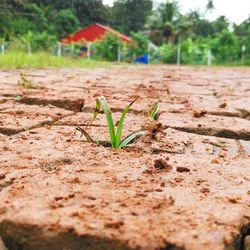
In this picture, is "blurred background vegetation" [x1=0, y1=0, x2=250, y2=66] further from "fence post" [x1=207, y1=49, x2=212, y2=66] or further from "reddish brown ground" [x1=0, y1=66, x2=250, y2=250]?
"reddish brown ground" [x1=0, y1=66, x2=250, y2=250]

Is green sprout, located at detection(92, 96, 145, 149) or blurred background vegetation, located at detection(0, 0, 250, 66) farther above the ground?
blurred background vegetation, located at detection(0, 0, 250, 66)

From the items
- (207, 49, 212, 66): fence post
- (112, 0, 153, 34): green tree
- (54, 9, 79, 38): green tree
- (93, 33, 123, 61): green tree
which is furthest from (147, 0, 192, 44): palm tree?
(93, 33, 123, 61): green tree

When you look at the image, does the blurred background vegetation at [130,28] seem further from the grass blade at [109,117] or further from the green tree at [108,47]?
the grass blade at [109,117]

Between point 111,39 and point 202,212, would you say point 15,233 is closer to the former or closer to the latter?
point 202,212

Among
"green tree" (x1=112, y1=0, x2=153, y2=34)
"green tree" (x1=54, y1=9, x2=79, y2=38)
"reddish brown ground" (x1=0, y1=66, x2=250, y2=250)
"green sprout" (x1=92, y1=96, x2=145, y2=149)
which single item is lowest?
"reddish brown ground" (x1=0, y1=66, x2=250, y2=250)

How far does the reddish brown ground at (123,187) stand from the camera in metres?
0.79

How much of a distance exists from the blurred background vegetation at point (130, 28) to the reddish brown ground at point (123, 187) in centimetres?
607

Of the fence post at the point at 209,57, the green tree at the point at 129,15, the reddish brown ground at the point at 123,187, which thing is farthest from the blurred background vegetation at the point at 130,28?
the reddish brown ground at the point at 123,187

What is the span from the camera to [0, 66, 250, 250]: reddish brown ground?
31.0 inches

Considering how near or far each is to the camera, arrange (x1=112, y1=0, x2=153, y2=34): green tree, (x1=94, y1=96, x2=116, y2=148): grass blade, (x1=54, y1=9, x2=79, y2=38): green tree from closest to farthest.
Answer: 1. (x1=94, y1=96, x2=116, y2=148): grass blade
2. (x1=54, y1=9, x2=79, y2=38): green tree
3. (x1=112, y1=0, x2=153, y2=34): green tree

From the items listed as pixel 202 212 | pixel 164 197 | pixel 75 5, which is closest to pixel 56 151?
pixel 164 197

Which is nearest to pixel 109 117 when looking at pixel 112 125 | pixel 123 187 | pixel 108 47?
pixel 112 125

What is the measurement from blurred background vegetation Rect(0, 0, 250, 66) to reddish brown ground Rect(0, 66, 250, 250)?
6065mm

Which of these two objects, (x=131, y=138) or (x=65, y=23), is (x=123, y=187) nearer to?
(x=131, y=138)
